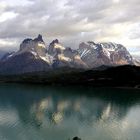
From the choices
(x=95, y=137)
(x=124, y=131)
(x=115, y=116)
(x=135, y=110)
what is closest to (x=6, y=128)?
(x=95, y=137)

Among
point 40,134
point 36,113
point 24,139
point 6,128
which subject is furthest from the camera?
point 36,113

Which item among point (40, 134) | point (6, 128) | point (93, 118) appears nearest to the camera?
point (40, 134)

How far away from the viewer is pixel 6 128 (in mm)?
117812

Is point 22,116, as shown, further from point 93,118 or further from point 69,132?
point 69,132

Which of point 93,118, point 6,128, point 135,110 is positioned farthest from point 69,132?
point 135,110

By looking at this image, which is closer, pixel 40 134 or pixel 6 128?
pixel 40 134

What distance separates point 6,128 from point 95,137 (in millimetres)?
34815

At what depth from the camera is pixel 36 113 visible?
16362 cm

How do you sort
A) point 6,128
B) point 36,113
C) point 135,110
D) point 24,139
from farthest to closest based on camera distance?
1. point 135,110
2. point 36,113
3. point 6,128
4. point 24,139

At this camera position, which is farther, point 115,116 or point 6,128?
point 115,116

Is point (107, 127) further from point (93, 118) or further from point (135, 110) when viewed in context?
point (135, 110)

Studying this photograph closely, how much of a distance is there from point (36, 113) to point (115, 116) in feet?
134

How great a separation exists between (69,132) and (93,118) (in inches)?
1440

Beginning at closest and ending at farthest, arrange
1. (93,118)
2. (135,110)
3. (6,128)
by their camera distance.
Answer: (6,128) → (93,118) → (135,110)
